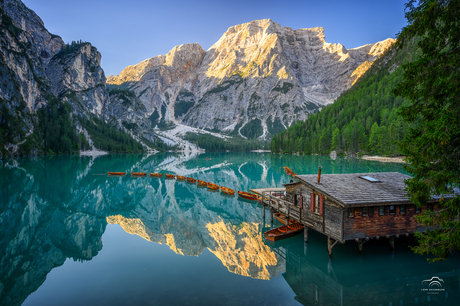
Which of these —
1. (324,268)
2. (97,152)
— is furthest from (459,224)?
(97,152)

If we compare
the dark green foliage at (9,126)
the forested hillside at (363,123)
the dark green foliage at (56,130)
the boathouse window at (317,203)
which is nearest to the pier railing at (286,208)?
the boathouse window at (317,203)

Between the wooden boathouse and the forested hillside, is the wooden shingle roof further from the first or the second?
the forested hillside

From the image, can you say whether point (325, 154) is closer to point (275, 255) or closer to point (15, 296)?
point (275, 255)

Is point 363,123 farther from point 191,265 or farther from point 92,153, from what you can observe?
point 92,153

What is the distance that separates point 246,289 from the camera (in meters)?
14.2

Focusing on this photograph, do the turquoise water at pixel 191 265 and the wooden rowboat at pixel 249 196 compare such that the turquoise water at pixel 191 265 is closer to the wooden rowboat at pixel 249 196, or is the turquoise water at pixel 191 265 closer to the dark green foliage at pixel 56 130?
the wooden rowboat at pixel 249 196

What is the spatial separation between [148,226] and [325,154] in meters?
126

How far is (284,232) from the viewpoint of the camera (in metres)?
21.6

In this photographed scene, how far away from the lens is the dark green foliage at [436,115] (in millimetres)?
8227

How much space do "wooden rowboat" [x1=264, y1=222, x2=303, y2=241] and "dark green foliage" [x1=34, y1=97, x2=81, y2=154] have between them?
540ft

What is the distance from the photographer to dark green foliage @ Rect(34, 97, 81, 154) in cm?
14912

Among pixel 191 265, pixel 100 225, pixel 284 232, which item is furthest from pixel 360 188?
pixel 100 225

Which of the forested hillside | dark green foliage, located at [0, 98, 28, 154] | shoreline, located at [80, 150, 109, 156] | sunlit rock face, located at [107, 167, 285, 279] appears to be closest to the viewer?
sunlit rock face, located at [107, 167, 285, 279]

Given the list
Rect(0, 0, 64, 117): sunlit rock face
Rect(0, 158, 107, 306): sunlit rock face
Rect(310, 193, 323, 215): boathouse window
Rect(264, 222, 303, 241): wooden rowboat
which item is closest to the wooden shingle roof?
Rect(310, 193, 323, 215): boathouse window
